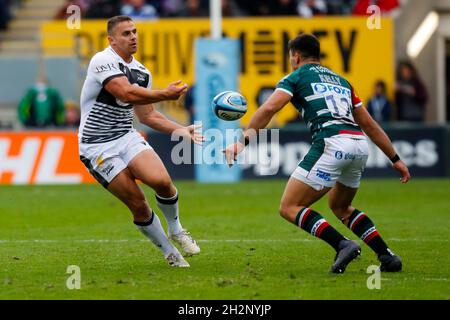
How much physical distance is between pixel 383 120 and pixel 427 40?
13.4 feet

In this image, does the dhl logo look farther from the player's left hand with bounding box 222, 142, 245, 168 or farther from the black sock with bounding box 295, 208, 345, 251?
the player's left hand with bounding box 222, 142, 245, 168

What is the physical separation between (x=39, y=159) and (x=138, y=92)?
13.4m

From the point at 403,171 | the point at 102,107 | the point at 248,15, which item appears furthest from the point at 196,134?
the point at 248,15

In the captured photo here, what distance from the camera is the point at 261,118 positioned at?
394 inches

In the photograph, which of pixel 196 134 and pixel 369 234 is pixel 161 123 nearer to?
pixel 196 134

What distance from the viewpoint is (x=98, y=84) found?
34.9 ft

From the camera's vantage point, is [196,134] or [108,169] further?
[196,134]

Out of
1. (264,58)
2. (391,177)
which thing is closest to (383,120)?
(391,177)

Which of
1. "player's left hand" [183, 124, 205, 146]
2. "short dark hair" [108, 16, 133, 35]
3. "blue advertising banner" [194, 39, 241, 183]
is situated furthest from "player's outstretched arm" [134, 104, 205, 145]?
"blue advertising banner" [194, 39, 241, 183]

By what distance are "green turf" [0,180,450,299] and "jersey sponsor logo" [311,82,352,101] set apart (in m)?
1.68

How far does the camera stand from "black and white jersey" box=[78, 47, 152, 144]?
1064cm

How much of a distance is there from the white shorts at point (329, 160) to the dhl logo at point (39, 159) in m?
13.5

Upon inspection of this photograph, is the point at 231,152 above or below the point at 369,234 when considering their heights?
above

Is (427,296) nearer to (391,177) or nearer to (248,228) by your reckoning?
(248,228)
